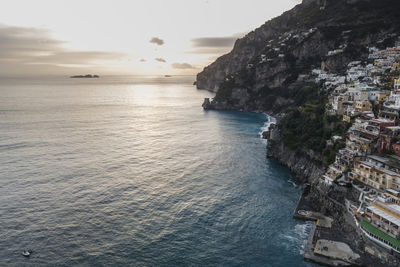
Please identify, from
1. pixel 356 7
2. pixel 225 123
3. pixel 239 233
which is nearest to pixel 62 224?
pixel 239 233

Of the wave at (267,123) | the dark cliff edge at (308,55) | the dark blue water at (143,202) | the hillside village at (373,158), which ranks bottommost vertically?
the dark blue water at (143,202)

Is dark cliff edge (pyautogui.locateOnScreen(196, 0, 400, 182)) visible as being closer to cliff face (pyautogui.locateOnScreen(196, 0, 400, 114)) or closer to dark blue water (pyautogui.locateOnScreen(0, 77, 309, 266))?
cliff face (pyautogui.locateOnScreen(196, 0, 400, 114))

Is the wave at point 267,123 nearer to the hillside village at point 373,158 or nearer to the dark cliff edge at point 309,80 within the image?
the dark cliff edge at point 309,80

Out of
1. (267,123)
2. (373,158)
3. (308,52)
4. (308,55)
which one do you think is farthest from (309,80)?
(373,158)

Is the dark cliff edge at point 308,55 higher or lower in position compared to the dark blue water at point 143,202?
higher

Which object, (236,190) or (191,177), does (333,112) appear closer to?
(236,190)

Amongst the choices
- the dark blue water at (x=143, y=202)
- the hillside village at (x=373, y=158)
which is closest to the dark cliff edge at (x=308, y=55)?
the hillside village at (x=373, y=158)
